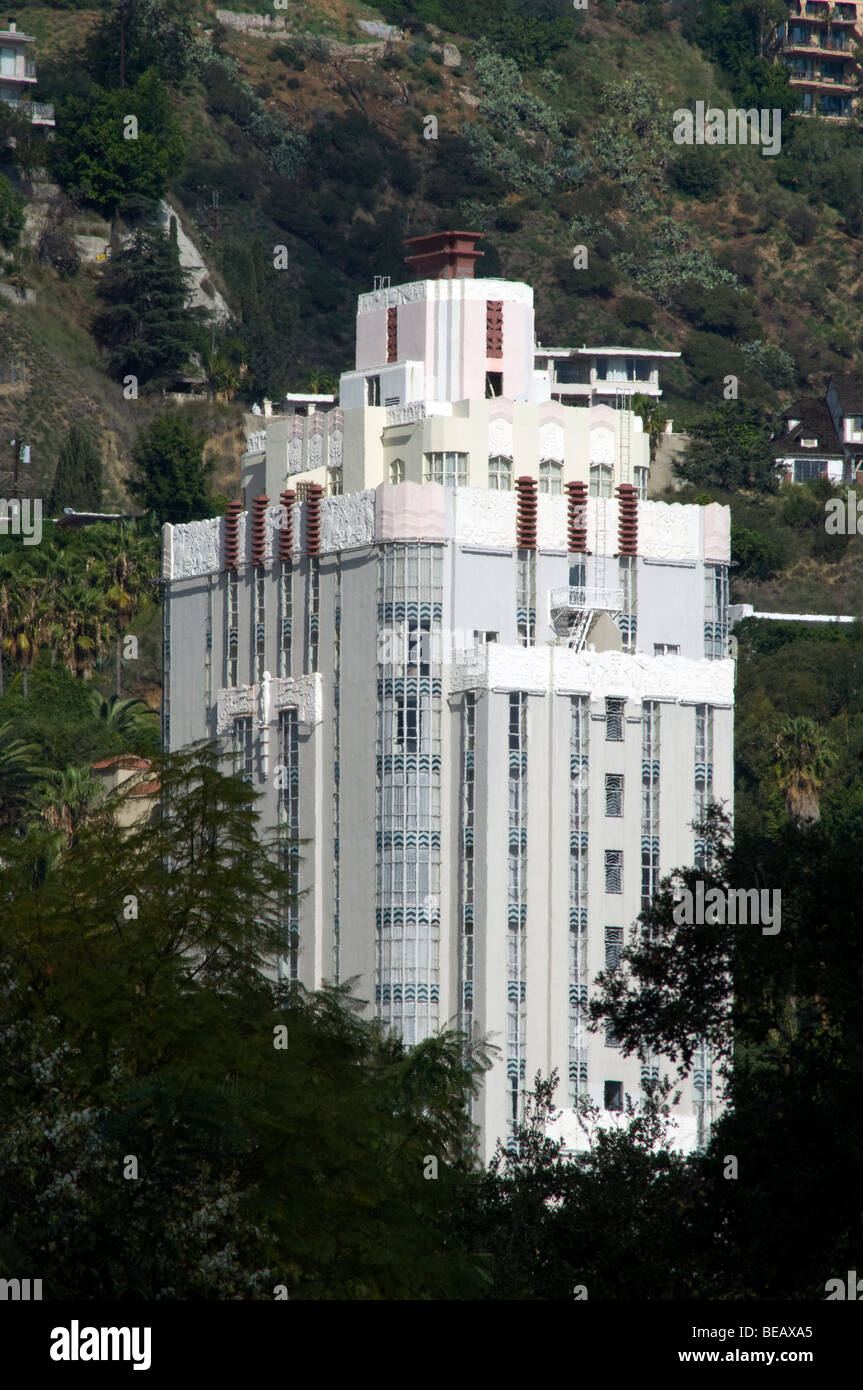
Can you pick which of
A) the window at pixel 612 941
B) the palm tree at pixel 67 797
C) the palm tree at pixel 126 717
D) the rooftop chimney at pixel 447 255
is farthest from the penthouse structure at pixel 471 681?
the palm tree at pixel 126 717

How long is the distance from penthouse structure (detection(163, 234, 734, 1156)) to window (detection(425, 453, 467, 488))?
5.7 inches

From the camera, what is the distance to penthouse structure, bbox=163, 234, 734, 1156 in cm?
14025

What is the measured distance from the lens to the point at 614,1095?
456 ft

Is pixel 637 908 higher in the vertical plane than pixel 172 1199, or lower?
higher

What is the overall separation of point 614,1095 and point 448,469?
100ft

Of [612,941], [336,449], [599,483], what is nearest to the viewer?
[612,941]

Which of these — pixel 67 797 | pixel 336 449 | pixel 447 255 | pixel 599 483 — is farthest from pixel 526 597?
pixel 67 797

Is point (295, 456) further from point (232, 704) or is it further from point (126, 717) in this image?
point (126, 717)

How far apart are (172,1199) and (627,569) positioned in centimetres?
9676

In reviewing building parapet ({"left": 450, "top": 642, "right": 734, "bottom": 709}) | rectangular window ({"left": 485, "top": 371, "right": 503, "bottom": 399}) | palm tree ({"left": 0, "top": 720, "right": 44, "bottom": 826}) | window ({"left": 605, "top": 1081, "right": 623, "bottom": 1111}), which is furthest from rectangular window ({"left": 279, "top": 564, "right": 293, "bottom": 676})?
palm tree ({"left": 0, "top": 720, "right": 44, "bottom": 826})

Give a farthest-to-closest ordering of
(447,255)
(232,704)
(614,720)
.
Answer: (447,255)
(232,704)
(614,720)
